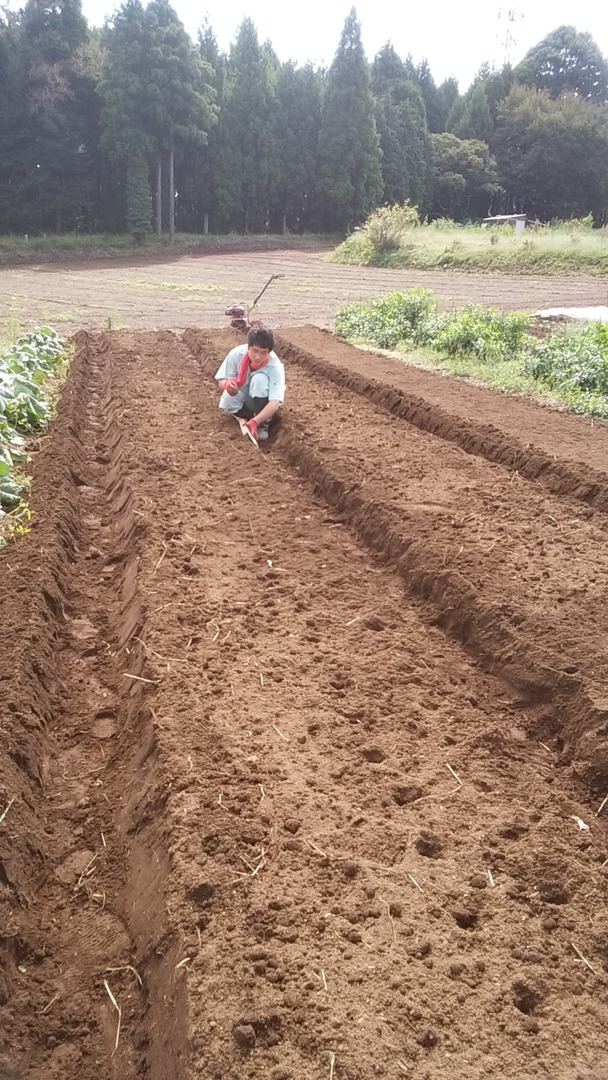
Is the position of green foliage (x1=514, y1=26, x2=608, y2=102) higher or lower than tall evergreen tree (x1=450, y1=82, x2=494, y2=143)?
higher

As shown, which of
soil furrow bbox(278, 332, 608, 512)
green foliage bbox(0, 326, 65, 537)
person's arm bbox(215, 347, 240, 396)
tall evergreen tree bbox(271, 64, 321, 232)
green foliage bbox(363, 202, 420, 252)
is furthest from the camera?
tall evergreen tree bbox(271, 64, 321, 232)

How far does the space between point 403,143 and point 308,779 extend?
5464cm

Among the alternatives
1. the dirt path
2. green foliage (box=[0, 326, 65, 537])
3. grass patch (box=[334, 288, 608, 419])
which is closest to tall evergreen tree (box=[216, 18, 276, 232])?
the dirt path

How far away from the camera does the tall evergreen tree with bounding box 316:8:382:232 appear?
145 feet

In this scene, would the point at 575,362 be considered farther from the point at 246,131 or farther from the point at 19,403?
the point at 246,131

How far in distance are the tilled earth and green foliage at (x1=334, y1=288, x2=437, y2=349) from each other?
27.8 feet

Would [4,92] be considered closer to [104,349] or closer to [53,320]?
[53,320]

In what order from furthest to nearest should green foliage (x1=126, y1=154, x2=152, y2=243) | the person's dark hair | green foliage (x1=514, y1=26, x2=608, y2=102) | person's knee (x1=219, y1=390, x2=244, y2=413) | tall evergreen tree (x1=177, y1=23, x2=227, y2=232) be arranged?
green foliage (x1=514, y1=26, x2=608, y2=102)
tall evergreen tree (x1=177, y1=23, x2=227, y2=232)
green foliage (x1=126, y1=154, x2=152, y2=243)
person's knee (x1=219, y1=390, x2=244, y2=413)
the person's dark hair

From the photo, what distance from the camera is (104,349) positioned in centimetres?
1348

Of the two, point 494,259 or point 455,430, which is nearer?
point 455,430

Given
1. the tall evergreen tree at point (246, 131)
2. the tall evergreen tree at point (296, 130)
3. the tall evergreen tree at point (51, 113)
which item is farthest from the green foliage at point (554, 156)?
the tall evergreen tree at point (51, 113)

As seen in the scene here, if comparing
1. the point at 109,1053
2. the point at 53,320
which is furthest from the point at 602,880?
the point at 53,320

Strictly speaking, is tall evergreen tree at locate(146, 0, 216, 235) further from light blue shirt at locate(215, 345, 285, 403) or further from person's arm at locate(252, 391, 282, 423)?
person's arm at locate(252, 391, 282, 423)

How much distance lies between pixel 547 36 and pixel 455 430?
81.3 metres
